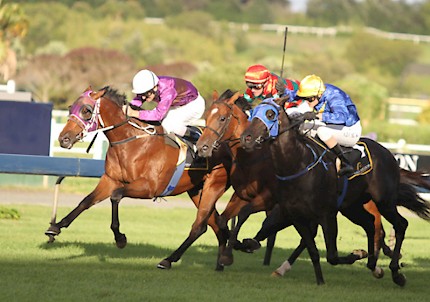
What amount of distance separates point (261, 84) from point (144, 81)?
103cm

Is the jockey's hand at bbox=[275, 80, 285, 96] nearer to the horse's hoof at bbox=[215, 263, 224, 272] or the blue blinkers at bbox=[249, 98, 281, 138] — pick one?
the blue blinkers at bbox=[249, 98, 281, 138]

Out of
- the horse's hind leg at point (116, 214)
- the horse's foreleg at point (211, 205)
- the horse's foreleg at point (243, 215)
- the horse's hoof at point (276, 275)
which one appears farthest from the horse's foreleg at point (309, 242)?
the horse's hind leg at point (116, 214)

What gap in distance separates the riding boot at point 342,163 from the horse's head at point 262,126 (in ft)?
2.67

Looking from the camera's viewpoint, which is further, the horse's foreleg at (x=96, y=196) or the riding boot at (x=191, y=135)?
the riding boot at (x=191, y=135)

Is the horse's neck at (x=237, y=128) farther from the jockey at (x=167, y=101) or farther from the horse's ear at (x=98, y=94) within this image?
the horse's ear at (x=98, y=94)

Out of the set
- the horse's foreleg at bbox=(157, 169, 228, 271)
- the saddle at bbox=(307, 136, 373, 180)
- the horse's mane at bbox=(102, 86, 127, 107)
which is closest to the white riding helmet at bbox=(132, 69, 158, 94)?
the horse's mane at bbox=(102, 86, 127, 107)

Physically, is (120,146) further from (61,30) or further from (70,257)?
(61,30)

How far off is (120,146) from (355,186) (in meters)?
2.12

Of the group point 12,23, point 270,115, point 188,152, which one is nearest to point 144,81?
point 188,152

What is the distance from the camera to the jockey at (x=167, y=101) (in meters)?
9.20

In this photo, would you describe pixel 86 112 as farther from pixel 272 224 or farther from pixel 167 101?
pixel 272 224

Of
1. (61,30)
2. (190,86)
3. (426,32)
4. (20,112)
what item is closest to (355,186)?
(190,86)

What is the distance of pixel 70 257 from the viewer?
9.66m

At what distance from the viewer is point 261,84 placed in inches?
360
